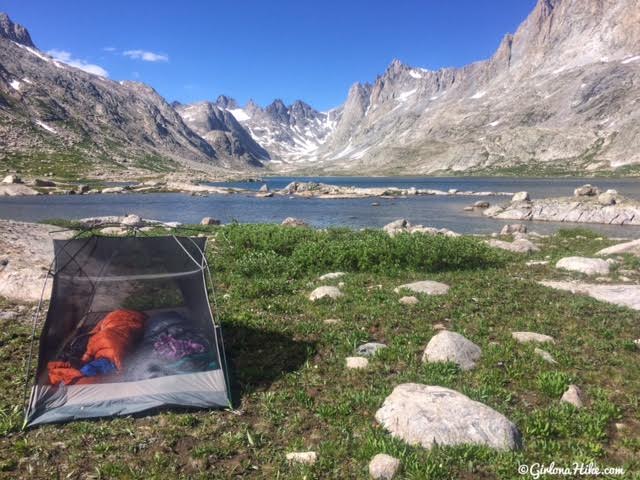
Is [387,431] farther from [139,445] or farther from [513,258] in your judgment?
[513,258]

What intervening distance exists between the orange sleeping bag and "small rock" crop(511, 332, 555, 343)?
8767 millimetres

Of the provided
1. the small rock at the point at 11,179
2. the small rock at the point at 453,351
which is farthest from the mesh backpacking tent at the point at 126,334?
the small rock at the point at 11,179

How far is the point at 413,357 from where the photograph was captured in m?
10.3

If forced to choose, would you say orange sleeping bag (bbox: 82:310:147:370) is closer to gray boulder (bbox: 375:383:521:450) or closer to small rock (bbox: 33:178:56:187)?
gray boulder (bbox: 375:383:521:450)

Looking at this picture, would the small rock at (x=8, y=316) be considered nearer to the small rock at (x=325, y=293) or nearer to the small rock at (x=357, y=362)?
the small rock at (x=325, y=293)

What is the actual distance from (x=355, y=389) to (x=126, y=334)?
4767 mm

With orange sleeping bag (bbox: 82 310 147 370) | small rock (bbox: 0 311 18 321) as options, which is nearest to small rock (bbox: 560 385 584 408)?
orange sleeping bag (bbox: 82 310 147 370)

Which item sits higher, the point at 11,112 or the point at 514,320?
the point at 11,112

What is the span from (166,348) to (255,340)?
2.66m

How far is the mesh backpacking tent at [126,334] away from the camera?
850 centimetres

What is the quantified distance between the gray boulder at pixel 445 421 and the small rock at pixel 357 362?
1.97 meters

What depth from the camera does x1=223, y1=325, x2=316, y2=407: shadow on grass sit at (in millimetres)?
9469

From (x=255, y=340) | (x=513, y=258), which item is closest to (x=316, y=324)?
(x=255, y=340)

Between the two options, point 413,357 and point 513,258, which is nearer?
point 413,357
